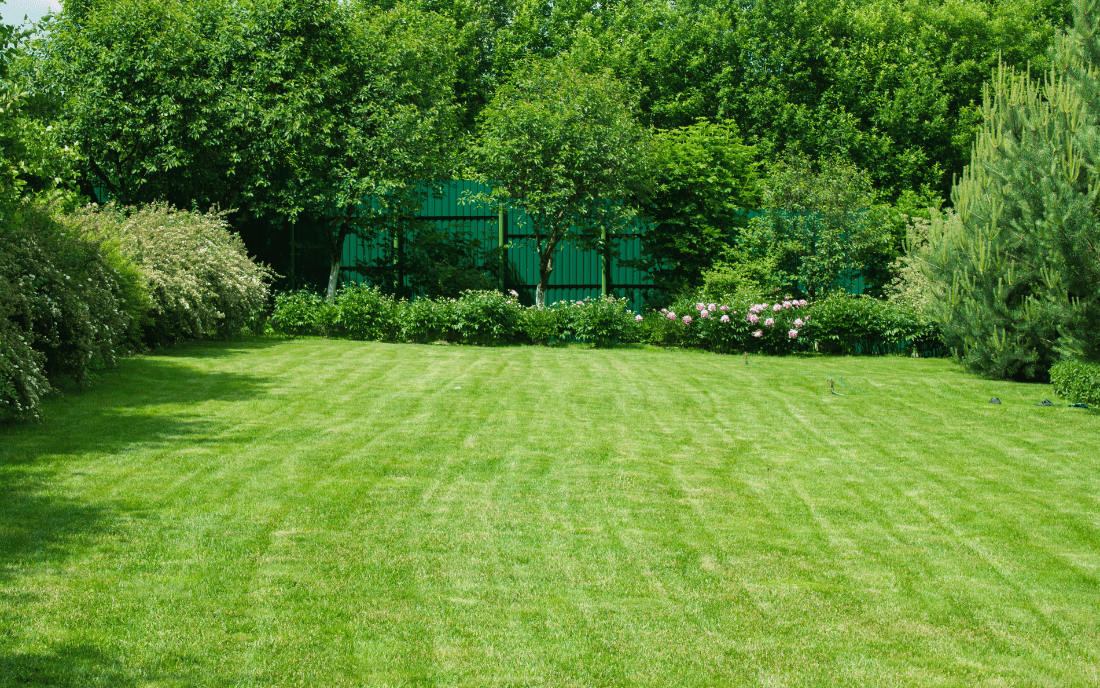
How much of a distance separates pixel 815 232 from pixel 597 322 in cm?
533

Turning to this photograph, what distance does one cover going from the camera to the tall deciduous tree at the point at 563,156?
18.1 meters

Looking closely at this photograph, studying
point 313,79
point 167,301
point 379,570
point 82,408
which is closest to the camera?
point 379,570

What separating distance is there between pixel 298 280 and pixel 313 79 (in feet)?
13.5

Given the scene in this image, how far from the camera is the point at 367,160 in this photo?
1769 centimetres

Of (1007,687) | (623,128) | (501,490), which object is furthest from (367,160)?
(1007,687)

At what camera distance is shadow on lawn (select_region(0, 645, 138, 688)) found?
3539 millimetres

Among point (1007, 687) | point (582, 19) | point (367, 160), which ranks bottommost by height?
point (1007, 687)

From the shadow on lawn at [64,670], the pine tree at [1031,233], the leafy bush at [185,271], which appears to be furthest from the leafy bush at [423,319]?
the shadow on lawn at [64,670]

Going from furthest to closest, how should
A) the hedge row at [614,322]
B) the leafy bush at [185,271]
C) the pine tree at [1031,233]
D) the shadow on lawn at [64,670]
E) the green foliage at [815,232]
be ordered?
the green foliage at [815,232] < the hedge row at [614,322] < the leafy bush at [185,271] < the pine tree at [1031,233] < the shadow on lawn at [64,670]

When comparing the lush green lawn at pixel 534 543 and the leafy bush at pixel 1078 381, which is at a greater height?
the leafy bush at pixel 1078 381

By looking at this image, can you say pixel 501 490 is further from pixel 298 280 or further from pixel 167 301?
pixel 298 280

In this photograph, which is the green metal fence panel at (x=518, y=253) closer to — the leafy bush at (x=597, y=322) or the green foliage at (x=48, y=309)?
the leafy bush at (x=597, y=322)

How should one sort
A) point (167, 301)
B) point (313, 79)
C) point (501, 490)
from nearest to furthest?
point (501, 490)
point (167, 301)
point (313, 79)

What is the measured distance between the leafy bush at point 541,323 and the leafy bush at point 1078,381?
767cm
